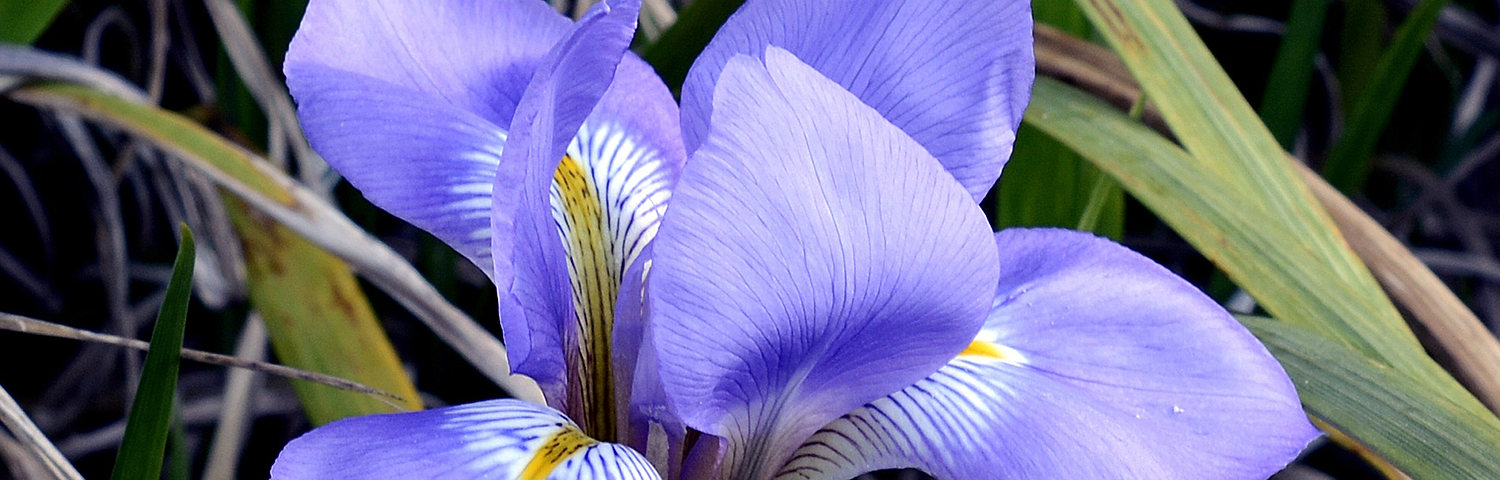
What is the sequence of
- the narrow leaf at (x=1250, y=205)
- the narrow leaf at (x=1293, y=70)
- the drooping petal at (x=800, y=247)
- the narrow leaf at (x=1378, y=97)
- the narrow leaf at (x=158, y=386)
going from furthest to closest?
the narrow leaf at (x=1293, y=70) → the narrow leaf at (x=1378, y=97) → the narrow leaf at (x=1250, y=205) → the narrow leaf at (x=158, y=386) → the drooping petal at (x=800, y=247)

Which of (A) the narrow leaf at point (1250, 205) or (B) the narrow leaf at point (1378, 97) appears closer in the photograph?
(A) the narrow leaf at point (1250, 205)

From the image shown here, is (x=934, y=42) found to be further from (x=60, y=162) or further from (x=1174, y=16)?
(x=60, y=162)

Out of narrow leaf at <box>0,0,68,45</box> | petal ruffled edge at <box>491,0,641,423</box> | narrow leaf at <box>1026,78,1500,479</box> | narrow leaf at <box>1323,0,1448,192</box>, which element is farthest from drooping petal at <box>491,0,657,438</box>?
narrow leaf at <box>1323,0,1448,192</box>

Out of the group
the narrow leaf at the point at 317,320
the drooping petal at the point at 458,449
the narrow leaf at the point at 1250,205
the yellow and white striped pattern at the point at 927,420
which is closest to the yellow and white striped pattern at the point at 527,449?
the drooping petal at the point at 458,449

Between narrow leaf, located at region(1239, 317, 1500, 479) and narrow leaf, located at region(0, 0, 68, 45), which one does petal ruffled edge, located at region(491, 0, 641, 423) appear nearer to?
narrow leaf, located at region(1239, 317, 1500, 479)

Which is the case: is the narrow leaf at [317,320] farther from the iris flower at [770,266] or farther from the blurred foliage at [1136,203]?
the iris flower at [770,266]

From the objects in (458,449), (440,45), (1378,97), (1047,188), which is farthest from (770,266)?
(1378,97)

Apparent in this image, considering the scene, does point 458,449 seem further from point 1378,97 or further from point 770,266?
point 1378,97
